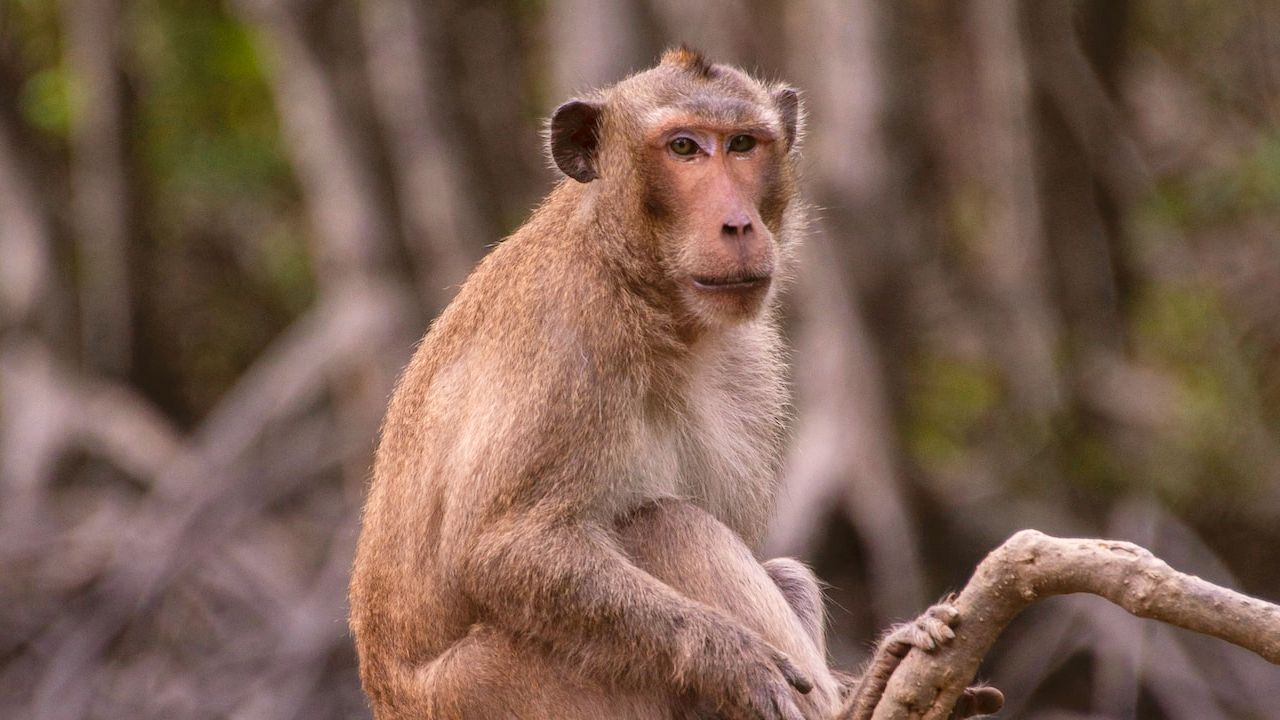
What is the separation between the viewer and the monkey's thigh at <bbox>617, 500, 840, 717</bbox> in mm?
5965

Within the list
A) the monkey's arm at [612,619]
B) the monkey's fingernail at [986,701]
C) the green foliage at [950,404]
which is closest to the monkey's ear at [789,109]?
the monkey's arm at [612,619]

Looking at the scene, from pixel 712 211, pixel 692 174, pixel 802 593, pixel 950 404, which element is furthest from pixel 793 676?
pixel 950 404

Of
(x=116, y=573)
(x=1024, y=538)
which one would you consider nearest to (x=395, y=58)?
(x=116, y=573)

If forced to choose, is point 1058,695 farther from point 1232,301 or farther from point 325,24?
point 325,24

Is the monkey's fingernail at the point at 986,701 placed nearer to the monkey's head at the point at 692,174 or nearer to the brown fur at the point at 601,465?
the brown fur at the point at 601,465

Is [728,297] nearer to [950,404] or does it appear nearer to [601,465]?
[601,465]

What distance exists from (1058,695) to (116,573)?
23.9 feet

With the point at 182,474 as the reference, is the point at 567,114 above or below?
above

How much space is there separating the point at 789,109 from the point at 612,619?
2.33 m

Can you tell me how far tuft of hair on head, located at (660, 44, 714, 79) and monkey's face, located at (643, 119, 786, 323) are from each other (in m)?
0.33

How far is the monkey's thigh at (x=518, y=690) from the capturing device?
5.82 metres

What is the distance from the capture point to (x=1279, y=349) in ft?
49.8

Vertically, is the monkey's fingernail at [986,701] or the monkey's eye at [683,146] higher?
the monkey's eye at [683,146]

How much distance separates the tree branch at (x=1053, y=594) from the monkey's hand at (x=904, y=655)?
0.12ft
